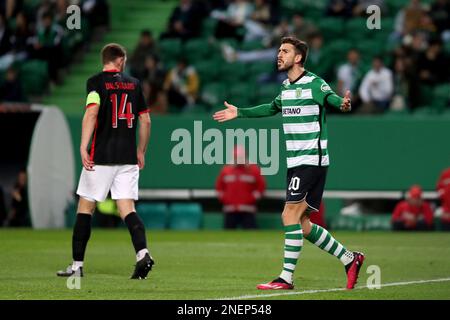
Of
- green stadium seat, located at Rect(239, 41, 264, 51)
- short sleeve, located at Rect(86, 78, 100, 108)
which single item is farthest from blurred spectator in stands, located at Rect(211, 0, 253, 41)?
short sleeve, located at Rect(86, 78, 100, 108)

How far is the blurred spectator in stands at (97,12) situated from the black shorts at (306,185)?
16.4 meters

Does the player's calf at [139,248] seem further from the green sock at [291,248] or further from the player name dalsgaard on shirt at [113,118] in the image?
the green sock at [291,248]

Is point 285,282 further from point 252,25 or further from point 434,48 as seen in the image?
point 252,25

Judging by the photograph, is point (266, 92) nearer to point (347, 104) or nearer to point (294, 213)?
point (294, 213)

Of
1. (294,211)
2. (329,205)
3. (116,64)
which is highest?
(116,64)

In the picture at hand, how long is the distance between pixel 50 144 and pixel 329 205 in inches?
209

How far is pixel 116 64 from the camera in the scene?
11.7 metres

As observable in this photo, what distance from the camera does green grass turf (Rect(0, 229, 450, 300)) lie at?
10413mm

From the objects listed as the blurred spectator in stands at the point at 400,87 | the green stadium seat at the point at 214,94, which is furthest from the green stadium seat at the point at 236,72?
the blurred spectator in stands at the point at 400,87

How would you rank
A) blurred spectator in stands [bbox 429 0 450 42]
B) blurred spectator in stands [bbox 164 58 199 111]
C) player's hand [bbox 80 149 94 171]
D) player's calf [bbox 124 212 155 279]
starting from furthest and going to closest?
blurred spectator in stands [bbox 164 58 199 111], blurred spectator in stands [bbox 429 0 450 42], player's calf [bbox 124 212 155 279], player's hand [bbox 80 149 94 171]

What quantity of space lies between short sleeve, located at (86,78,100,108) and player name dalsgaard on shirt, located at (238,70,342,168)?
1935mm

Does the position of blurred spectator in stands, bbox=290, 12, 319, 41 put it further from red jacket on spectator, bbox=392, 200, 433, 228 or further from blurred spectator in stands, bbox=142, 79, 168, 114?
red jacket on spectator, bbox=392, 200, 433, 228
